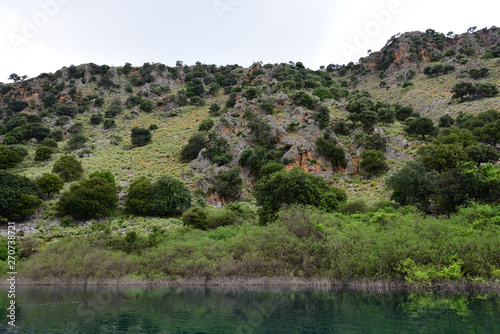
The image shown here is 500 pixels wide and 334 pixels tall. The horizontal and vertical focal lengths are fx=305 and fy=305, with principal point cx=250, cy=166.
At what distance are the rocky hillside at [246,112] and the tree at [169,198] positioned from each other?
7.48m

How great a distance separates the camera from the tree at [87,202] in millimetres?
49844

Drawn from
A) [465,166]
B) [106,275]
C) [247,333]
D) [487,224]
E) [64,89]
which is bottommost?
[106,275]

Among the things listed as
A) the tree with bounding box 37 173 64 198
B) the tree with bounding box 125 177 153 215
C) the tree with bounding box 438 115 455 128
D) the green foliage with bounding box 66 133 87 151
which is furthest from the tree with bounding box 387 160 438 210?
the green foliage with bounding box 66 133 87 151

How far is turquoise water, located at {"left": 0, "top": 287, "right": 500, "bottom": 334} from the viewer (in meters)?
14.3

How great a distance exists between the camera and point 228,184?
63.0 metres

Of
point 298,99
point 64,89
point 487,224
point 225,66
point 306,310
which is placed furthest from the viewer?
point 225,66

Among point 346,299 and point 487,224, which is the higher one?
point 487,224

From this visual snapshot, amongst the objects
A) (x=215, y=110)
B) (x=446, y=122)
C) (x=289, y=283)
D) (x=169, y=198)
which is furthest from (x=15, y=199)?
(x=446, y=122)

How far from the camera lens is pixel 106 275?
34469 millimetres

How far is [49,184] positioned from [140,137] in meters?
38.6

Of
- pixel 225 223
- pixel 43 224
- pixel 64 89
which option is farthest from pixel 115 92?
pixel 225 223

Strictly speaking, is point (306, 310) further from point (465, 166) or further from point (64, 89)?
point (64, 89)

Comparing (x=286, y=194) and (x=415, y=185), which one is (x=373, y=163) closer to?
(x=415, y=185)

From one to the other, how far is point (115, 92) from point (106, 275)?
126 m
